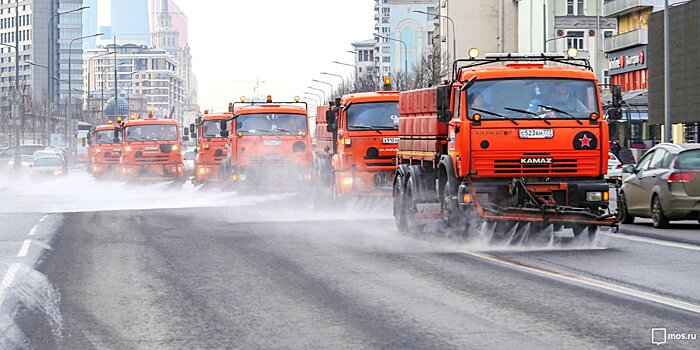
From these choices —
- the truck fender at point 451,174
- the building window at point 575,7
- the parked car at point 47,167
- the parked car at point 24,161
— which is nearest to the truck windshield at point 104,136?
the parked car at point 47,167

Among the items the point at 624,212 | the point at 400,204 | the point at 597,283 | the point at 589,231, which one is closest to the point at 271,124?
the point at 624,212

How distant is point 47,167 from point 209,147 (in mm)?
18087

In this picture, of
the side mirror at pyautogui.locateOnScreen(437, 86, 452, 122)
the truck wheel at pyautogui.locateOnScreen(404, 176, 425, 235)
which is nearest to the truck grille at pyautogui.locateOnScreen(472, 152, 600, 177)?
the side mirror at pyautogui.locateOnScreen(437, 86, 452, 122)

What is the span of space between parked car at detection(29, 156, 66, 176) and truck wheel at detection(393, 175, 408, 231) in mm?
39468

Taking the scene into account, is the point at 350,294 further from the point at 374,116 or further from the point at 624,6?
the point at 624,6

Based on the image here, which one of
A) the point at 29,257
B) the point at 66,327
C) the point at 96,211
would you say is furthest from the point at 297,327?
the point at 96,211

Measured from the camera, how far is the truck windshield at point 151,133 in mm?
45750

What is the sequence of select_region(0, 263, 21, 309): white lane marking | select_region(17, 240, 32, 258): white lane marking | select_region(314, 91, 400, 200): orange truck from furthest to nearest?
1. select_region(314, 91, 400, 200): orange truck
2. select_region(17, 240, 32, 258): white lane marking
3. select_region(0, 263, 21, 309): white lane marking

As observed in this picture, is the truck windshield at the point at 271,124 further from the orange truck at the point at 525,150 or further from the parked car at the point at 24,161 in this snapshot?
the parked car at the point at 24,161

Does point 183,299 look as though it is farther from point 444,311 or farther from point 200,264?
point 200,264

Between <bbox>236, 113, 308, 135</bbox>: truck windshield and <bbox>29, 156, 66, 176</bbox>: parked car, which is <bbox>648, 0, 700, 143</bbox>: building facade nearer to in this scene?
<bbox>29, 156, 66, 176</bbox>: parked car

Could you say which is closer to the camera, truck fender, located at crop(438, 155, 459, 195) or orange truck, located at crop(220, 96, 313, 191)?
truck fender, located at crop(438, 155, 459, 195)

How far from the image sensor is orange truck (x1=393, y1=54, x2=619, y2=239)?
58.0ft

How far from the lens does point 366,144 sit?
88.1ft
